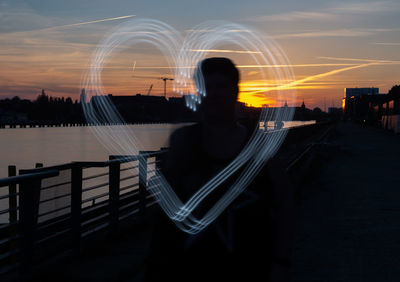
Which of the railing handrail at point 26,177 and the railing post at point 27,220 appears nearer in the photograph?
the railing handrail at point 26,177

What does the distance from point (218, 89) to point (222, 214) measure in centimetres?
60

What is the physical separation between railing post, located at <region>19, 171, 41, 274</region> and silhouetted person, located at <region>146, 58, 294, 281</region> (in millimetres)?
4320

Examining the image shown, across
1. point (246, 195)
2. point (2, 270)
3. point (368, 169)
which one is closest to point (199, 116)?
point (246, 195)

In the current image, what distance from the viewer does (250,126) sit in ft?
9.71

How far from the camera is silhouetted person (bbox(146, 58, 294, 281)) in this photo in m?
2.71

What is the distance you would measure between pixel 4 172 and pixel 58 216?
57.6 metres

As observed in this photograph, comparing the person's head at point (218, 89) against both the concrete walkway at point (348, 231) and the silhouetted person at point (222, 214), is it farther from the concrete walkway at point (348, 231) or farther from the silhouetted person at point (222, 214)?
the concrete walkway at point (348, 231)

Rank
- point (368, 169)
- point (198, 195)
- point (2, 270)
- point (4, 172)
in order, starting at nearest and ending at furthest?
point (198, 195), point (2, 270), point (368, 169), point (4, 172)

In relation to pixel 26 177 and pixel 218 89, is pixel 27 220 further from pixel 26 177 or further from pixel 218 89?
pixel 218 89

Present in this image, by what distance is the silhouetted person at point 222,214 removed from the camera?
2705 mm

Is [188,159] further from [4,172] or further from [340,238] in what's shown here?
[4,172]

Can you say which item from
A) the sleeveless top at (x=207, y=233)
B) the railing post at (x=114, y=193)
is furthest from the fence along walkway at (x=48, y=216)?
the sleeveless top at (x=207, y=233)

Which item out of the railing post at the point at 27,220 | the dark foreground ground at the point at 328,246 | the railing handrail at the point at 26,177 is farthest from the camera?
the dark foreground ground at the point at 328,246

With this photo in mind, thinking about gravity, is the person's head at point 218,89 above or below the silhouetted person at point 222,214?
above
